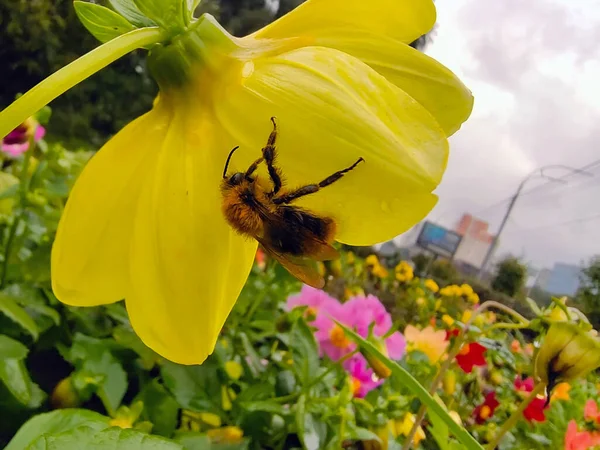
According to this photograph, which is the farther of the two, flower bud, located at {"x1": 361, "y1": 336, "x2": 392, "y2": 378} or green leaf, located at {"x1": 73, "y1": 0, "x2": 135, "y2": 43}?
flower bud, located at {"x1": 361, "y1": 336, "x2": 392, "y2": 378}

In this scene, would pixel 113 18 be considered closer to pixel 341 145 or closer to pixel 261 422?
pixel 341 145

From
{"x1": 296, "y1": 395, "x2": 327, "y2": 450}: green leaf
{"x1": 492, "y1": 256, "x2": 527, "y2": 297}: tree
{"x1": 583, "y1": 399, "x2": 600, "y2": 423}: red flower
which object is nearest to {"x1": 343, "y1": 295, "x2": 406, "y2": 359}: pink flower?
{"x1": 296, "y1": 395, "x2": 327, "y2": 450}: green leaf

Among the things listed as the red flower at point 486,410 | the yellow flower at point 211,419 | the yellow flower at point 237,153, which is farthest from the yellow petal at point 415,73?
the red flower at point 486,410

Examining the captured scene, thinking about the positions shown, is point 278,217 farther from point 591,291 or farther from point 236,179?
point 591,291

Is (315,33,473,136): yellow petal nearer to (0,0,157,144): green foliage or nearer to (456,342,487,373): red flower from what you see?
(456,342,487,373): red flower

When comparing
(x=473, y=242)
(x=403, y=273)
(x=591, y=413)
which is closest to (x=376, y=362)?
(x=591, y=413)

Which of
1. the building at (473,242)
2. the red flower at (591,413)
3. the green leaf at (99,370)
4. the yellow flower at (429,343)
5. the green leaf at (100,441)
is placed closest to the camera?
the green leaf at (100,441)

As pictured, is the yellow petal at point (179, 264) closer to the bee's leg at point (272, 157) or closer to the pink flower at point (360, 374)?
the bee's leg at point (272, 157)
